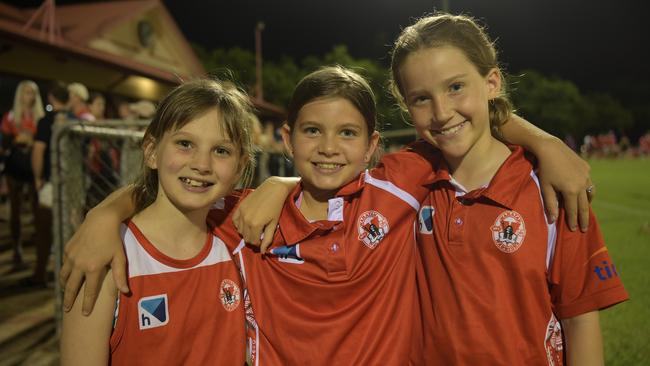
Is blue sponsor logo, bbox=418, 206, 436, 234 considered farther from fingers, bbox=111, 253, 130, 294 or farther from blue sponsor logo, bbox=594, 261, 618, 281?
fingers, bbox=111, 253, 130, 294

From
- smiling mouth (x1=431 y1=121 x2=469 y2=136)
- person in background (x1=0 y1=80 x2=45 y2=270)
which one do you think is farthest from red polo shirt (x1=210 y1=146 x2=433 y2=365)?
person in background (x1=0 y1=80 x2=45 y2=270)

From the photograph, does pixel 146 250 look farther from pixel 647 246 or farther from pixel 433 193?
pixel 647 246

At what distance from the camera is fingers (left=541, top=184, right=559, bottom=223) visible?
1.72 m

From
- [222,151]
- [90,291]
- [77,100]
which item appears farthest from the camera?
[77,100]

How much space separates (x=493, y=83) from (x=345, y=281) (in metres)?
1.04

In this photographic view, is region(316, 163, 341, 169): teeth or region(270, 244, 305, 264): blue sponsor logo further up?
region(316, 163, 341, 169): teeth

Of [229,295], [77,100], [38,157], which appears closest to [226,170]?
[229,295]

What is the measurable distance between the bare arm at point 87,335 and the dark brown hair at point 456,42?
1484 millimetres

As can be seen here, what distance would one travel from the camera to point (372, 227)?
6.57 feet

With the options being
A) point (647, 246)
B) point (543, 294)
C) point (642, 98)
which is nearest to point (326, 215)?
point (543, 294)

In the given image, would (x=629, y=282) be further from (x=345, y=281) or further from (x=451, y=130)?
(x=345, y=281)

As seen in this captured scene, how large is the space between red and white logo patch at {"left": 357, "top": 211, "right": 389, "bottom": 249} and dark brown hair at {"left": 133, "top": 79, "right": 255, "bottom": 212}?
1.93ft

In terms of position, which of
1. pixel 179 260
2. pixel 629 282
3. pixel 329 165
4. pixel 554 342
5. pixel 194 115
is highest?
pixel 194 115

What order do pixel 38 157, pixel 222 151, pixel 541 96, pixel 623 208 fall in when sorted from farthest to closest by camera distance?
pixel 541 96, pixel 623 208, pixel 38 157, pixel 222 151
